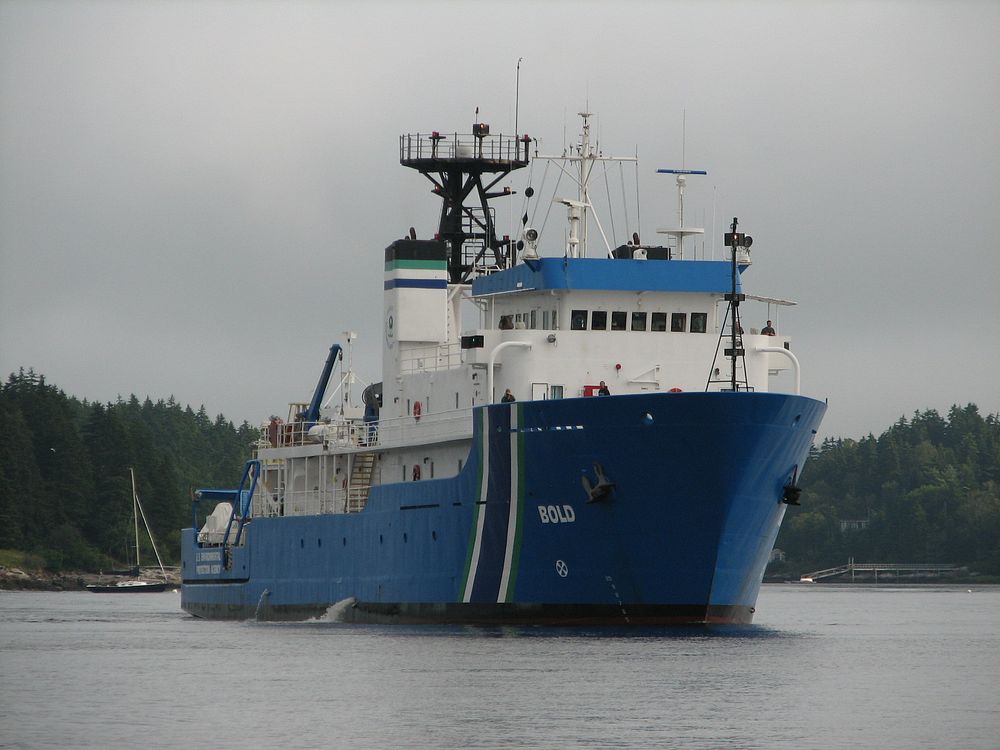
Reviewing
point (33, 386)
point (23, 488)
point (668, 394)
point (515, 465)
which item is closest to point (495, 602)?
point (515, 465)

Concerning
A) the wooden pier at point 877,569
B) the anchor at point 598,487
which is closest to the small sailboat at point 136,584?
the wooden pier at point 877,569

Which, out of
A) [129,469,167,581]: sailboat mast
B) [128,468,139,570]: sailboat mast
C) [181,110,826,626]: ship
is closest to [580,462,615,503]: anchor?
[181,110,826,626]: ship

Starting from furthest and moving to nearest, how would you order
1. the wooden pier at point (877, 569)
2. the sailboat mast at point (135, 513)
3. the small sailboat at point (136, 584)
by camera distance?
the wooden pier at point (877, 569)
the sailboat mast at point (135, 513)
the small sailboat at point (136, 584)

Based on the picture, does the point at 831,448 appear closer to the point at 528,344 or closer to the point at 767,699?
the point at 528,344

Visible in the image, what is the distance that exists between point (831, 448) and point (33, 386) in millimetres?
69841

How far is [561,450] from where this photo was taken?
3594 centimetres

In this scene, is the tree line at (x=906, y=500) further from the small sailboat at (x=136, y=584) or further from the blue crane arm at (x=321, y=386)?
the blue crane arm at (x=321, y=386)

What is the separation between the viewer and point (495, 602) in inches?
1495

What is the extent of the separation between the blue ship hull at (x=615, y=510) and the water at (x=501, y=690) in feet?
2.63

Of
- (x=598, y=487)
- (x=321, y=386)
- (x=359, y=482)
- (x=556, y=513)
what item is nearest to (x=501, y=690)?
(x=598, y=487)

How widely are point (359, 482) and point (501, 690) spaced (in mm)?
17398

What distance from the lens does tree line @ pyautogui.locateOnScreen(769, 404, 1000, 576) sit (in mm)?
135500

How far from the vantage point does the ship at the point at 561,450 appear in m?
35.2

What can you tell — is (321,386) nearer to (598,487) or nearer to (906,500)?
(598,487)
